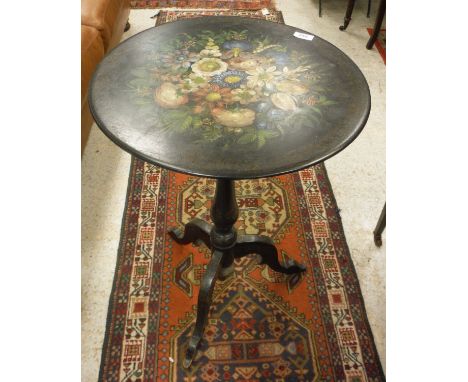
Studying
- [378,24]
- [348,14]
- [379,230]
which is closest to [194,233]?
[379,230]

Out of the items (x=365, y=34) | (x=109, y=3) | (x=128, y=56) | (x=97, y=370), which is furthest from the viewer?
(x=365, y=34)

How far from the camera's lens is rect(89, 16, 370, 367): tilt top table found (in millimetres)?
951

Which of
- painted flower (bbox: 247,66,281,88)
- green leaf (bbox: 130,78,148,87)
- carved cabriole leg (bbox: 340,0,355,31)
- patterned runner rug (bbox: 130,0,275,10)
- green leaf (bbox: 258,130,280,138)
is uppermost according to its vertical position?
painted flower (bbox: 247,66,281,88)

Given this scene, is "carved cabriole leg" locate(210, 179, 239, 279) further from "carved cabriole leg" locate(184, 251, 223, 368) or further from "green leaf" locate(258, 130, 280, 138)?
"green leaf" locate(258, 130, 280, 138)

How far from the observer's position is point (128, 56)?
4.11 ft

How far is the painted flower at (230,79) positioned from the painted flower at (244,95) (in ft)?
0.07

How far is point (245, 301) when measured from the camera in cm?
155

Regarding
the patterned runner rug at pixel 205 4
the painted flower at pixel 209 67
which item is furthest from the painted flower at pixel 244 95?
the patterned runner rug at pixel 205 4

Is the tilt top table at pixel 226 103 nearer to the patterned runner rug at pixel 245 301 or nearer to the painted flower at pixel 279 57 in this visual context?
the painted flower at pixel 279 57

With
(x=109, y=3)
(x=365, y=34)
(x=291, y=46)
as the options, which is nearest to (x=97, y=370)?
(x=291, y=46)

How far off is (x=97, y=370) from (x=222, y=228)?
0.62 m

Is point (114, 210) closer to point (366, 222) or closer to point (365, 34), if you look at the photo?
point (366, 222)

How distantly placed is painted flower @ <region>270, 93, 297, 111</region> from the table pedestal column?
27cm

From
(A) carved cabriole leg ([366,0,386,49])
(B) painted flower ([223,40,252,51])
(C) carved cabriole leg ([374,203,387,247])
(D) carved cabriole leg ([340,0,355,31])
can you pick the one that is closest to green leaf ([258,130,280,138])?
(B) painted flower ([223,40,252,51])
